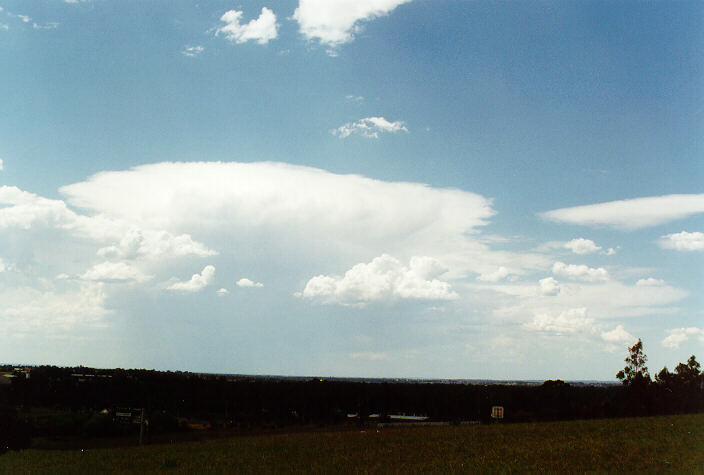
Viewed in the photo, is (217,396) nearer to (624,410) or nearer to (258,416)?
(258,416)

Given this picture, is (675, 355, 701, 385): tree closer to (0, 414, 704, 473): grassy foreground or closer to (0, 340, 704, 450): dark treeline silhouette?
(0, 340, 704, 450): dark treeline silhouette

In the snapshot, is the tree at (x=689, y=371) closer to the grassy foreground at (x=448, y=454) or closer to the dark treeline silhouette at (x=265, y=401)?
the dark treeline silhouette at (x=265, y=401)

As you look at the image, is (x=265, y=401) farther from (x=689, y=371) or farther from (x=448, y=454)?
(x=448, y=454)

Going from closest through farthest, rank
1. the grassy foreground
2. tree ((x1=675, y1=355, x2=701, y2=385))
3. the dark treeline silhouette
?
the grassy foreground → tree ((x1=675, y1=355, x2=701, y2=385)) → the dark treeline silhouette

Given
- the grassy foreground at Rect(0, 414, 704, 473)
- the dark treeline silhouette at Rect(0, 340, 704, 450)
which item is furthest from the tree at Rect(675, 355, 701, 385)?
the grassy foreground at Rect(0, 414, 704, 473)

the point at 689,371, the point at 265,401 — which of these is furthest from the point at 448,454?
the point at 265,401

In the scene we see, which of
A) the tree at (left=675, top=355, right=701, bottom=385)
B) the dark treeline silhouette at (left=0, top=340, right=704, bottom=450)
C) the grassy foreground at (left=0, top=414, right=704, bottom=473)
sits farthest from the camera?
the dark treeline silhouette at (left=0, top=340, right=704, bottom=450)

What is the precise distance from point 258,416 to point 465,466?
431ft

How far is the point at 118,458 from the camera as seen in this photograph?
51.3m

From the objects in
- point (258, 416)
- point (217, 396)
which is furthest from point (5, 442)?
point (217, 396)

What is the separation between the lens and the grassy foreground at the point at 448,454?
34.0 m

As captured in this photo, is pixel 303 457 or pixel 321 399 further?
pixel 321 399

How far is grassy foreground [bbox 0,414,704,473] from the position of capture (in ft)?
111

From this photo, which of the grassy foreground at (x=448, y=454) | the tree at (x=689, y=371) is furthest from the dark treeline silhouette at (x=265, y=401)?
the grassy foreground at (x=448, y=454)
